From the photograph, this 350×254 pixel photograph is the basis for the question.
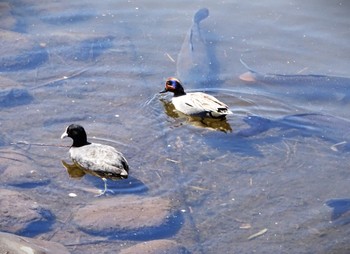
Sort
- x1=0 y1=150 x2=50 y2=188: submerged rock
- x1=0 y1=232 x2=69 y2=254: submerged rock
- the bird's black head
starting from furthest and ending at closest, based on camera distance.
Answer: the bird's black head
x1=0 y1=150 x2=50 y2=188: submerged rock
x1=0 y1=232 x2=69 y2=254: submerged rock

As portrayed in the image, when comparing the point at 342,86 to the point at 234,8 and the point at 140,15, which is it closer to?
the point at 234,8

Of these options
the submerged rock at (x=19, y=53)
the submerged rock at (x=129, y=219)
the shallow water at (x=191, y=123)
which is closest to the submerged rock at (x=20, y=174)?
the shallow water at (x=191, y=123)

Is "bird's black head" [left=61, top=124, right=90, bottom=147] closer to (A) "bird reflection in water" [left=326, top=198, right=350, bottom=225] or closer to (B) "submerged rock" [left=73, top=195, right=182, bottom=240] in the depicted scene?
(B) "submerged rock" [left=73, top=195, right=182, bottom=240]

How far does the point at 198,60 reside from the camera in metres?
11.3

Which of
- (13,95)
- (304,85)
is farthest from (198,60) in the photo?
(13,95)

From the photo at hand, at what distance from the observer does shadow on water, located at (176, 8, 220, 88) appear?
10984mm

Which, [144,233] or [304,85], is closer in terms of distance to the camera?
[144,233]

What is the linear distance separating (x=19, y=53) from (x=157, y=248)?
529 cm

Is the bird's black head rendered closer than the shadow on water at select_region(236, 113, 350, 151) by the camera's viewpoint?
Yes

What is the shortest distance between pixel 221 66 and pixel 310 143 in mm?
2397

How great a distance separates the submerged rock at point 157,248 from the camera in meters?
7.19

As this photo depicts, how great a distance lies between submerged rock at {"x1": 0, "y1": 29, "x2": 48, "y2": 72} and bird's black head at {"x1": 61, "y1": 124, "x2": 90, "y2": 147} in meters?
2.50

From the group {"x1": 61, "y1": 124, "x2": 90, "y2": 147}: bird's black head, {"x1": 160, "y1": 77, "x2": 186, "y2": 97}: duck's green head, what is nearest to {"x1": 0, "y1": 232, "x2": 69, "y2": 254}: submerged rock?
{"x1": 61, "y1": 124, "x2": 90, "y2": 147}: bird's black head

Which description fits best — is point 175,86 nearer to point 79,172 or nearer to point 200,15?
point 79,172
